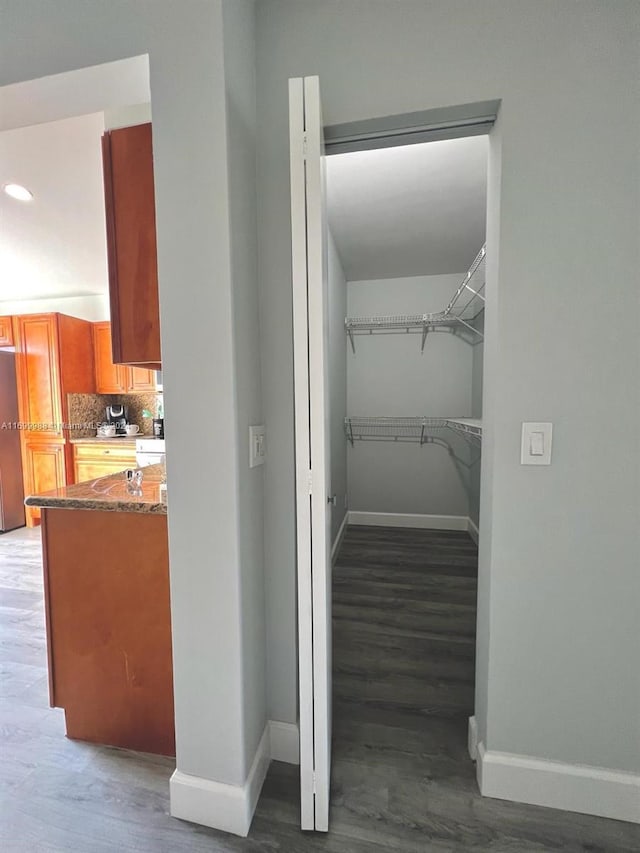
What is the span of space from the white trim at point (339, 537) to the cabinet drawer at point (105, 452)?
2.25 metres

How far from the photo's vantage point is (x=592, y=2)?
107 cm

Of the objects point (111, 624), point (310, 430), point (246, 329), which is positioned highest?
point (246, 329)

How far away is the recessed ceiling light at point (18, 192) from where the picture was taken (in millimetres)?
A: 3094

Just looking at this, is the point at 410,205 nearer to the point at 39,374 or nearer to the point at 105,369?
the point at 105,369

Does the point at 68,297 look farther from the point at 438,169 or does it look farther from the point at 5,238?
the point at 438,169

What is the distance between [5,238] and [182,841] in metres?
4.63

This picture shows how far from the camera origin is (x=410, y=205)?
8.02ft

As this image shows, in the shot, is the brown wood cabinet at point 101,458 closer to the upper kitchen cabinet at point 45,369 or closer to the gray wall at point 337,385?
the upper kitchen cabinet at point 45,369

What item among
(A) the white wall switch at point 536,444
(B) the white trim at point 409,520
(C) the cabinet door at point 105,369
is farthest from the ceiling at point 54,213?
(B) the white trim at point 409,520

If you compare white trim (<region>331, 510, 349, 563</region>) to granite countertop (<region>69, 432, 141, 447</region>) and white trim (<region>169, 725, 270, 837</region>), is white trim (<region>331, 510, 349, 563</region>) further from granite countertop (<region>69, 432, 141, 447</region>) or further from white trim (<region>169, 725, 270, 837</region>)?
granite countertop (<region>69, 432, 141, 447</region>)

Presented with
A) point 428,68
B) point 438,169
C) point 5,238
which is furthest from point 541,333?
point 5,238

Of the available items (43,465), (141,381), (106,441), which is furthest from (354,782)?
(43,465)

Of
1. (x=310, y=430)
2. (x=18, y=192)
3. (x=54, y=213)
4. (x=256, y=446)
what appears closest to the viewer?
(x=310, y=430)

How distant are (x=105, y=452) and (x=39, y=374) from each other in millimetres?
1065
